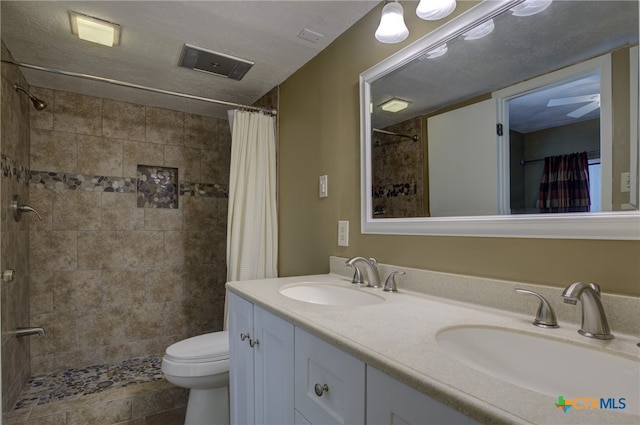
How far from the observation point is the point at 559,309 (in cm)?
85

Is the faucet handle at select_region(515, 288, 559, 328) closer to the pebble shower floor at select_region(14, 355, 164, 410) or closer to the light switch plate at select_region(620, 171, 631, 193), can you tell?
the light switch plate at select_region(620, 171, 631, 193)

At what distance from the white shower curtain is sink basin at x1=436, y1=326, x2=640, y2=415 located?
5.18ft

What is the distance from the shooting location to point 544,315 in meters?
0.83

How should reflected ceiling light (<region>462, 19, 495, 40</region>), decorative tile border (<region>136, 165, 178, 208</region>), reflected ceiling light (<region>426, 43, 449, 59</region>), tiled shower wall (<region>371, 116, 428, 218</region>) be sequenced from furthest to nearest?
decorative tile border (<region>136, 165, 178, 208</region>)
tiled shower wall (<region>371, 116, 428, 218</region>)
reflected ceiling light (<region>426, 43, 449, 59</region>)
reflected ceiling light (<region>462, 19, 495, 40</region>)

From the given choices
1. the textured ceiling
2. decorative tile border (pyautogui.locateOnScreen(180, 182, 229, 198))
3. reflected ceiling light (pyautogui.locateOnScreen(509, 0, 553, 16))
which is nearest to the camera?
reflected ceiling light (pyautogui.locateOnScreen(509, 0, 553, 16))

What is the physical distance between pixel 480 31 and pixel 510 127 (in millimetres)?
359

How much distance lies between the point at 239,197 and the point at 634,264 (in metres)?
1.93

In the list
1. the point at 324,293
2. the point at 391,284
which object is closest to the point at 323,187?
the point at 324,293

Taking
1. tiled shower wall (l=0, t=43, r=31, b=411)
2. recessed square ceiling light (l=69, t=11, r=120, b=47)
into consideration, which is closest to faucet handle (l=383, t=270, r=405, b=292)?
recessed square ceiling light (l=69, t=11, r=120, b=47)

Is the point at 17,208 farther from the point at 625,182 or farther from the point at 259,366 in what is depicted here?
the point at 625,182

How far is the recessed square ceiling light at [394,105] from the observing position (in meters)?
1.43

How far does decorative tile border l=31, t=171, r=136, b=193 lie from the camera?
7.83ft

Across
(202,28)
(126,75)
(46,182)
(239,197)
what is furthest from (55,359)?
(202,28)

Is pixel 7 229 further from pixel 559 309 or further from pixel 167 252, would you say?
pixel 559 309
